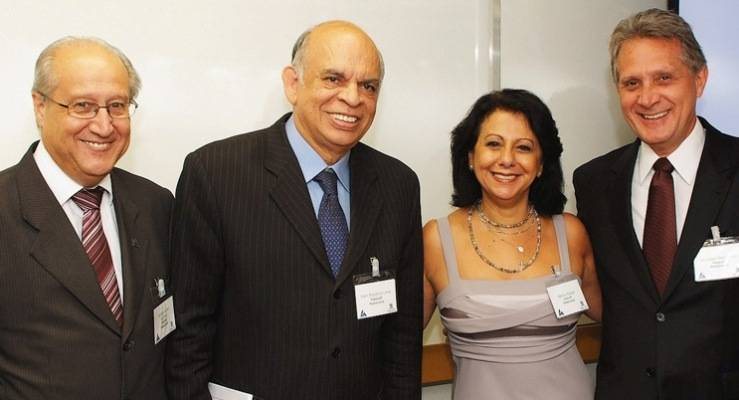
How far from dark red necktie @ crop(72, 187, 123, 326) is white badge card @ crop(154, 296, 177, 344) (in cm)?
11

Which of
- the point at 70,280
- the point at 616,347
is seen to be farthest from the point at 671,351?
the point at 70,280

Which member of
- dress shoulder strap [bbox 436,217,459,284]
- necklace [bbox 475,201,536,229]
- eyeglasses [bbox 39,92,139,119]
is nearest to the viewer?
eyeglasses [bbox 39,92,139,119]

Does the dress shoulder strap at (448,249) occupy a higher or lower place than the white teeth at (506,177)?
lower

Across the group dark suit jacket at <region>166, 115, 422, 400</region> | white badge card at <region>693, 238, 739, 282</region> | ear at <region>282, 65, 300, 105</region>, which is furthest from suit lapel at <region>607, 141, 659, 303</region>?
ear at <region>282, 65, 300, 105</region>

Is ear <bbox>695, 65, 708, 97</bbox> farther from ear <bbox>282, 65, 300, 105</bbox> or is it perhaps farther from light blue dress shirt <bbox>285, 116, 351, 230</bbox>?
ear <bbox>282, 65, 300, 105</bbox>

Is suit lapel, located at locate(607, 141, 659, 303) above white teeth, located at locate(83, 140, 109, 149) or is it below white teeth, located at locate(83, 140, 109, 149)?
below

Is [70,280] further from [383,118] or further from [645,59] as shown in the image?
[645,59]

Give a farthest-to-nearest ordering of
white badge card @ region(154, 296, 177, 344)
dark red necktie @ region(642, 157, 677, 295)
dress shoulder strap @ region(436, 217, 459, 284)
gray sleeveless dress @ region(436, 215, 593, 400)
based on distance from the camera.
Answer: dress shoulder strap @ region(436, 217, 459, 284) → gray sleeveless dress @ region(436, 215, 593, 400) → dark red necktie @ region(642, 157, 677, 295) → white badge card @ region(154, 296, 177, 344)

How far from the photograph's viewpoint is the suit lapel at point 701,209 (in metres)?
2.00

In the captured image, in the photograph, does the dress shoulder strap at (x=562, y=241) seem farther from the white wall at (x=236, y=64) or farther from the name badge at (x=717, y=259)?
the white wall at (x=236, y=64)

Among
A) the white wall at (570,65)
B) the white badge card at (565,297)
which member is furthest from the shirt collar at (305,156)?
the white wall at (570,65)

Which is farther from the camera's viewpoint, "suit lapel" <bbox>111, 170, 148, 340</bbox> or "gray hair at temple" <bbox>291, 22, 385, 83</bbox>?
"gray hair at temple" <bbox>291, 22, 385, 83</bbox>

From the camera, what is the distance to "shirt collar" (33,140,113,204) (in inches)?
67.2

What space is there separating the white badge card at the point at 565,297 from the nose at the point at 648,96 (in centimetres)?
69
